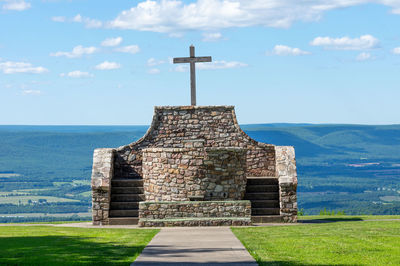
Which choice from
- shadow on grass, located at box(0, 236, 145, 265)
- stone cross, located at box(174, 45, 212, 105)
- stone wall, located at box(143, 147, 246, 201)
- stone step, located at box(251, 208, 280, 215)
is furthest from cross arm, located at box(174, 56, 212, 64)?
shadow on grass, located at box(0, 236, 145, 265)

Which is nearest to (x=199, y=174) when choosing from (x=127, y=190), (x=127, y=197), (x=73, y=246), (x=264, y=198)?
(x=264, y=198)

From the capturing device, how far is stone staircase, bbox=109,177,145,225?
70.7 feet

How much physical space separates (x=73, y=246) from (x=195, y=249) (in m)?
2.65

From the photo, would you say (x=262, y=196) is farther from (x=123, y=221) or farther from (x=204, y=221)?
(x=123, y=221)

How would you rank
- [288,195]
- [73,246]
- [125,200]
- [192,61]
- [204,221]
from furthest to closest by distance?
1. [192,61]
2. [125,200]
3. [288,195]
4. [204,221]
5. [73,246]

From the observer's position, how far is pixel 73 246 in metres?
14.4

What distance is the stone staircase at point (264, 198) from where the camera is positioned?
2155cm

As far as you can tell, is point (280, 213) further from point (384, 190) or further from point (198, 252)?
point (384, 190)

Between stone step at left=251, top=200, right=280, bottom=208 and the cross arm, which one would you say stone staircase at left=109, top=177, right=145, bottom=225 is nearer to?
stone step at left=251, top=200, right=280, bottom=208

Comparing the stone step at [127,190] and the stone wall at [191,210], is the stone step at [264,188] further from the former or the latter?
the stone step at [127,190]

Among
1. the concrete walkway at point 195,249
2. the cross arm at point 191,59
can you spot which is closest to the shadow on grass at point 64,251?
the concrete walkway at point 195,249

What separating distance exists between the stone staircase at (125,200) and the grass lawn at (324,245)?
4.66 meters

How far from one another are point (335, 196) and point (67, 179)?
7396cm

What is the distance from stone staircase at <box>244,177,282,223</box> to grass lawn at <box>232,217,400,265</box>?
2.95 meters
